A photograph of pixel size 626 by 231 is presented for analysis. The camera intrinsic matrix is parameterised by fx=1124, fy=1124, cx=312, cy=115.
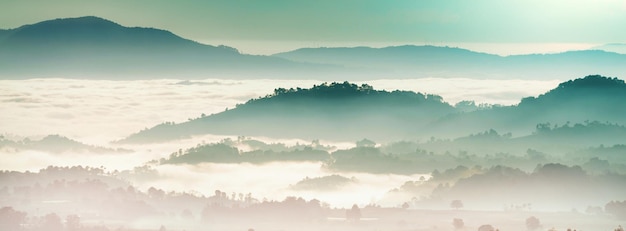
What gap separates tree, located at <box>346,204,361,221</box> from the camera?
15650 centimetres

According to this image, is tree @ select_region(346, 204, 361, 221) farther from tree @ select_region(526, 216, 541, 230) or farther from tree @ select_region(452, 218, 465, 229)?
tree @ select_region(526, 216, 541, 230)

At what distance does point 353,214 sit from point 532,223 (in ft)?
81.9

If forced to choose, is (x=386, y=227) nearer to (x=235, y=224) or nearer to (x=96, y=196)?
(x=235, y=224)

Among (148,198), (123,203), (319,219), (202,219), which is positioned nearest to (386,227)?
(319,219)

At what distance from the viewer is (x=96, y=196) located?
169 metres

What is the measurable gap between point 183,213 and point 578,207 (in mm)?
75677

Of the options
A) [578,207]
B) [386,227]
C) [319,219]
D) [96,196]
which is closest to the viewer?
[386,227]

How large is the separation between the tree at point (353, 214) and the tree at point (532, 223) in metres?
23.4

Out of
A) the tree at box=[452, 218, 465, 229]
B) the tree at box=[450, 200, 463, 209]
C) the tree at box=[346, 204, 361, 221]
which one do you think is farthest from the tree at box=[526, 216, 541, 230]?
the tree at box=[450, 200, 463, 209]

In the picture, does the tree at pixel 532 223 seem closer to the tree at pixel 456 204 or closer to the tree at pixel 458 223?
the tree at pixel 458 223

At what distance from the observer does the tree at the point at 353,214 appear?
513 feet

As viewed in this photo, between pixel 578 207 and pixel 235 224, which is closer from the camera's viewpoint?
pixel 235 224

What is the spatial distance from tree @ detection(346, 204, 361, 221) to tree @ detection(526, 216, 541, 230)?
76.8 feet

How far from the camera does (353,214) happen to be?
6216 inches
